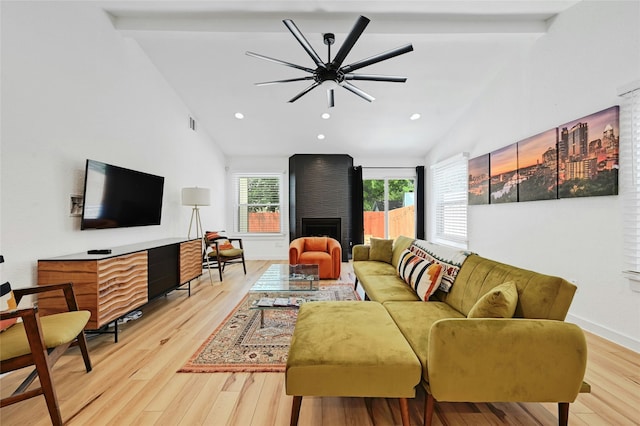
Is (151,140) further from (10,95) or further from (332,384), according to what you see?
(332,384)

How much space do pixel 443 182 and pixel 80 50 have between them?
5851 mm

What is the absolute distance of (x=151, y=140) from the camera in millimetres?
3801

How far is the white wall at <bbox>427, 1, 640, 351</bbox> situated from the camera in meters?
2.38

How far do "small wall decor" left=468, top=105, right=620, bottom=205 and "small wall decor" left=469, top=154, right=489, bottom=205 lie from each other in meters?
0.07

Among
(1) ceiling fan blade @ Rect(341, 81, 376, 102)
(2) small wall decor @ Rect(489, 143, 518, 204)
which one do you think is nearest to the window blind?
(2) small wall decor @ Rect(489, 143, 518, 204)

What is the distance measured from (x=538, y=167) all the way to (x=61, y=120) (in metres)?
4.95

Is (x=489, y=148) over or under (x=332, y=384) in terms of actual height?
over

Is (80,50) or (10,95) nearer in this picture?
(10,95)

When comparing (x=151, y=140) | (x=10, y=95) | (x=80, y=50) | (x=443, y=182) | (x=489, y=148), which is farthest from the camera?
(x=443, y=182)

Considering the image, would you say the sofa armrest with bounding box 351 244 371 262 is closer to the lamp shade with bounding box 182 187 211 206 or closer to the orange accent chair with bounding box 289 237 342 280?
the orange accent chair with bounding box 289 237 342 280

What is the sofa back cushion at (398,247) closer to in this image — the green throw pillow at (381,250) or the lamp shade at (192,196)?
the green throw pillow at (381,250)

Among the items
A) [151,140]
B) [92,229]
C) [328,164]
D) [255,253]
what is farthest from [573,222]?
[255,253]

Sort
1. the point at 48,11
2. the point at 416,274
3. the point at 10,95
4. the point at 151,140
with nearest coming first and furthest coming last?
the point at 10,95
the point at 48,11
the point at 416,274
the point at 151,140

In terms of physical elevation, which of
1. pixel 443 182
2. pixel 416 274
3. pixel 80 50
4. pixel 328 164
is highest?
pixel 80 50
